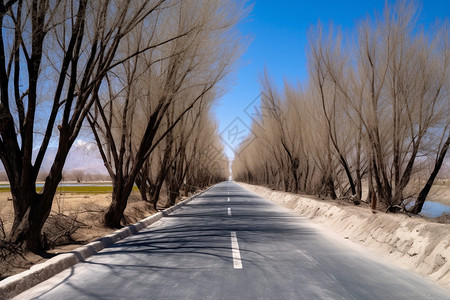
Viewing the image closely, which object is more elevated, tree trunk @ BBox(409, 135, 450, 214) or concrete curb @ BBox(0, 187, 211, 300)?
tree trunk @ BBox(409, 135, 450, 214)

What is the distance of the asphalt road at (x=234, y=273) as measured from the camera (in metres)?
4.48

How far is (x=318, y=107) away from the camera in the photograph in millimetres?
20312

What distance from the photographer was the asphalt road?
4480 millimetres

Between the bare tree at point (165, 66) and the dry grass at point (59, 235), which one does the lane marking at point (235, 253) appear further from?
the bare tree at point (165, 66)

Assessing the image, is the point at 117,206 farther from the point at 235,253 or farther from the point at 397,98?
the point at 397,98

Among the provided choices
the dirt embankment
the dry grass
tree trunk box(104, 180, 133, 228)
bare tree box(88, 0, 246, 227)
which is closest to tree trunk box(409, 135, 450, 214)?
the dirt embankment

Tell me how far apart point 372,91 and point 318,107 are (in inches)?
238

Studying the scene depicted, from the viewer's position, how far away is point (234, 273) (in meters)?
5.44

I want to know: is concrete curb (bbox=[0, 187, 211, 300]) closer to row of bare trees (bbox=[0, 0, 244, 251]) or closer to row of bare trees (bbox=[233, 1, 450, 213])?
row of bare trees (bbox=[0, 0, 244, 251])

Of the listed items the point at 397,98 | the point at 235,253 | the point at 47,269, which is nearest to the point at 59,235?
the point at 47,269

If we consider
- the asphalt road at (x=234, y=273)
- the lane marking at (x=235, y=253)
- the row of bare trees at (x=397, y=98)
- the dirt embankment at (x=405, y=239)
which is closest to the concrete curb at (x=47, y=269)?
the asphalt road at (x=234, y=273)

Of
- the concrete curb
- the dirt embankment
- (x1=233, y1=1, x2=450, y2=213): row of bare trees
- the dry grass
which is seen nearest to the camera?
the concrete curb

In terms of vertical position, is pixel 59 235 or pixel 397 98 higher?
pixel 397 98

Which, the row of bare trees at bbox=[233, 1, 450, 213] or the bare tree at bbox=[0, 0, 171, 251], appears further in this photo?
the row of bare trees at bbox=[233, 1, 450, 213]
